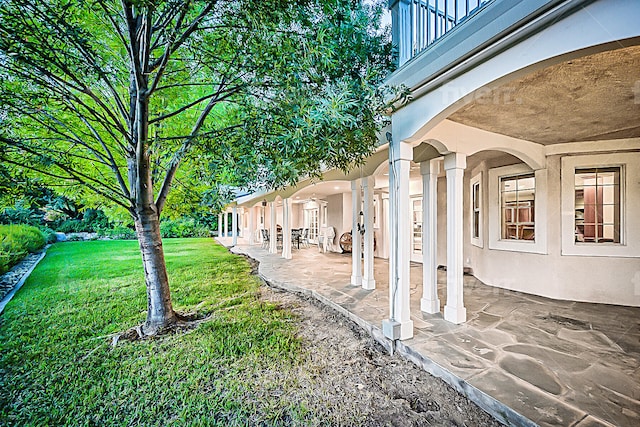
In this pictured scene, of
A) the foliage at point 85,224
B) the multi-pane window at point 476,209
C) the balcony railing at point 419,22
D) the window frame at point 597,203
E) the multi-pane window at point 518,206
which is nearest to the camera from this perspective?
the balcony railing at point 419,22

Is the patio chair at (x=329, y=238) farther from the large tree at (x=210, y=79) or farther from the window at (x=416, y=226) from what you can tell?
the large tree at (x=210, y=79)

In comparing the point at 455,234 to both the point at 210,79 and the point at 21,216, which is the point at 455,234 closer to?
the point at 210,79

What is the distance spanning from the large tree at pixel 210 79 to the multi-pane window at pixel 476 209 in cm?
374

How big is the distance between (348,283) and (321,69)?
431 centimetres

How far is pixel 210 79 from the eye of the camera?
4.32 m

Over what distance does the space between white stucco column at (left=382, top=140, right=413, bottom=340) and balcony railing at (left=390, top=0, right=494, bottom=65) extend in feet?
3.77

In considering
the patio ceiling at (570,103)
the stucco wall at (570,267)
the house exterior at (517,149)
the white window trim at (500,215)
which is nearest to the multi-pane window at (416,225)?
the house exterior at (517,149)

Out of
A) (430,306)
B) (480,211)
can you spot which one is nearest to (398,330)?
(430,306)

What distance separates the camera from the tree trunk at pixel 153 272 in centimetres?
417

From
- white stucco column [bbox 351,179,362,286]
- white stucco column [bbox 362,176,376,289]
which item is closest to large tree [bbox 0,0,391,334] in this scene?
white stucco column [bbox 362,176,376,289]

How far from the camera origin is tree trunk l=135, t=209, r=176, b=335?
13.7 feet

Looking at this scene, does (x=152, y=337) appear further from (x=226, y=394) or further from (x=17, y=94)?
(x=17, y=94)

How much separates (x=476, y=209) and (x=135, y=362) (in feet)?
22.1

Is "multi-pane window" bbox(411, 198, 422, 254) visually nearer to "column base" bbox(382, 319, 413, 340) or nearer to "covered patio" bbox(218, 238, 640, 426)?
"covered patio" bbox(218, 238, 640, 426)
